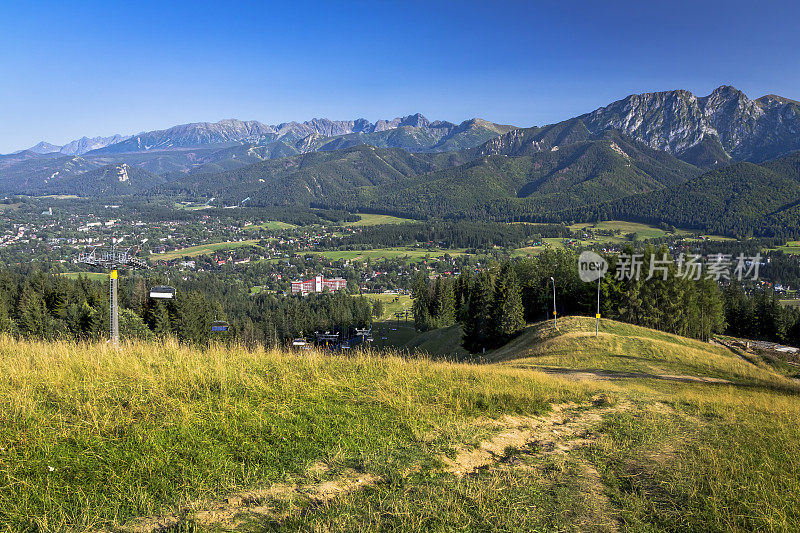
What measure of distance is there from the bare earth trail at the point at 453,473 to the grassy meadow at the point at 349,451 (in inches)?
1.3

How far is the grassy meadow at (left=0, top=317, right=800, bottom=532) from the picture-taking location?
4.76 metres

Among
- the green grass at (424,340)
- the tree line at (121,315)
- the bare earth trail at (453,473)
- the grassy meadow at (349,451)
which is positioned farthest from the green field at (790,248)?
the bare earth trail at (453,473)

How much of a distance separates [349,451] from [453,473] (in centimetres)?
162

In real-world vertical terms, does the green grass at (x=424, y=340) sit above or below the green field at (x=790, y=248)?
below

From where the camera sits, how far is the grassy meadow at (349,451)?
4.76m

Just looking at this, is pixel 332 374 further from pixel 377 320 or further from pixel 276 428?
pixel 377 320

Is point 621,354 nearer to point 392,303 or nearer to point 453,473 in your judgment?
point 453,473

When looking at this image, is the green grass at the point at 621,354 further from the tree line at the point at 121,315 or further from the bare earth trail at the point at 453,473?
the tree line at the point at 121,315

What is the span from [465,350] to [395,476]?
4375 centimetres

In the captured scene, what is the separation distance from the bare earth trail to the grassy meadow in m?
0.03

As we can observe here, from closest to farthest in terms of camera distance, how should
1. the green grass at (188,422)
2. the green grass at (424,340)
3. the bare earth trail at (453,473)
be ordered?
1. the bare earth trail at (453,473)
2. the green grass at (188,422)
3. the green grass at (424,340)

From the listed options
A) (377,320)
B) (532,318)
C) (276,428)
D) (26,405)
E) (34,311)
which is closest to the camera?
(26,405)

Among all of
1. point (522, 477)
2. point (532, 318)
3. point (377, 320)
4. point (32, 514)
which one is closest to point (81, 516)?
point (32, 514)

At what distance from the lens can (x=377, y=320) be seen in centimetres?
10762
